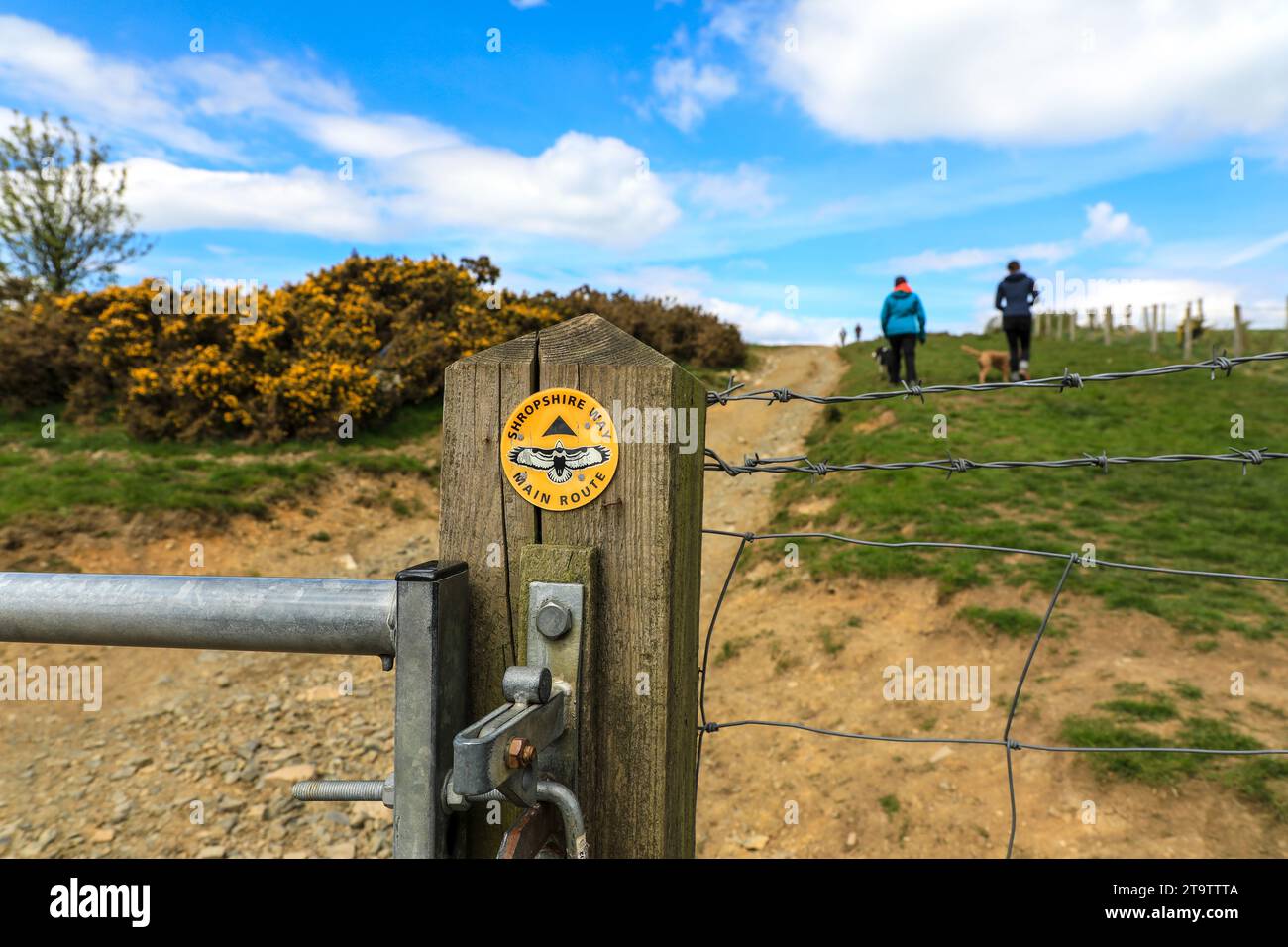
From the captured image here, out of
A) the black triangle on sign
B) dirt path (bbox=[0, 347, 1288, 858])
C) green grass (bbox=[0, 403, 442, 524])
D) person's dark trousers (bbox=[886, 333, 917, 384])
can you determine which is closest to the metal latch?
the black triangle on sign

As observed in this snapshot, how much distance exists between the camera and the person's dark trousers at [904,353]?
1393 cm

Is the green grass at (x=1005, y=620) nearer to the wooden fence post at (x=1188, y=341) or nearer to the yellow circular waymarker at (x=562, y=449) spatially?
the yellow circular waymarker at (x=562, y=449)

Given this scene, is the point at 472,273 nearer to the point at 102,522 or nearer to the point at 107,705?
the point at 102,522

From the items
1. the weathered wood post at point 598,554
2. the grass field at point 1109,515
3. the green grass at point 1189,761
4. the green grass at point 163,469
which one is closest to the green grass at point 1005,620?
the grass field at point 1109,515

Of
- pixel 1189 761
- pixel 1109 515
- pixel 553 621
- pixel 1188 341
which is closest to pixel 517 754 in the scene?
pixel 553 621

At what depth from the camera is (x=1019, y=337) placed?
586 inches

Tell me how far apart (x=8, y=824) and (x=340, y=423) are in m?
8.24

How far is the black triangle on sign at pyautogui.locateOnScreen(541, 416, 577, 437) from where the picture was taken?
125cm

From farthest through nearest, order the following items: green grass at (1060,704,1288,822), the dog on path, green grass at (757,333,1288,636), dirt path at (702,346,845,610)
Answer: the dog on path < dirt path at (702,346,845,610) < green grass at (757,333,1288,636) < green grass at (1060,704,1288,822)

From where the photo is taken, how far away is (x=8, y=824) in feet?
14.9

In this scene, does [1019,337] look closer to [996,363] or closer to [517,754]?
[996,363]

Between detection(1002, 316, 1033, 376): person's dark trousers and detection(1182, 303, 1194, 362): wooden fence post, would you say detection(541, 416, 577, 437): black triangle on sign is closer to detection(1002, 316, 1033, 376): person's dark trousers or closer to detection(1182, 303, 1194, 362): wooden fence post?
detection(1002, 316, 1033, 376): person's dark trousers

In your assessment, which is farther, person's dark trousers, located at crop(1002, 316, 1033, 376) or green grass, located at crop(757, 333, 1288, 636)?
person's dark trousers, located at crop(1002, 316, 1033, 376)

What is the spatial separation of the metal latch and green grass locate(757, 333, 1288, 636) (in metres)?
5.84
